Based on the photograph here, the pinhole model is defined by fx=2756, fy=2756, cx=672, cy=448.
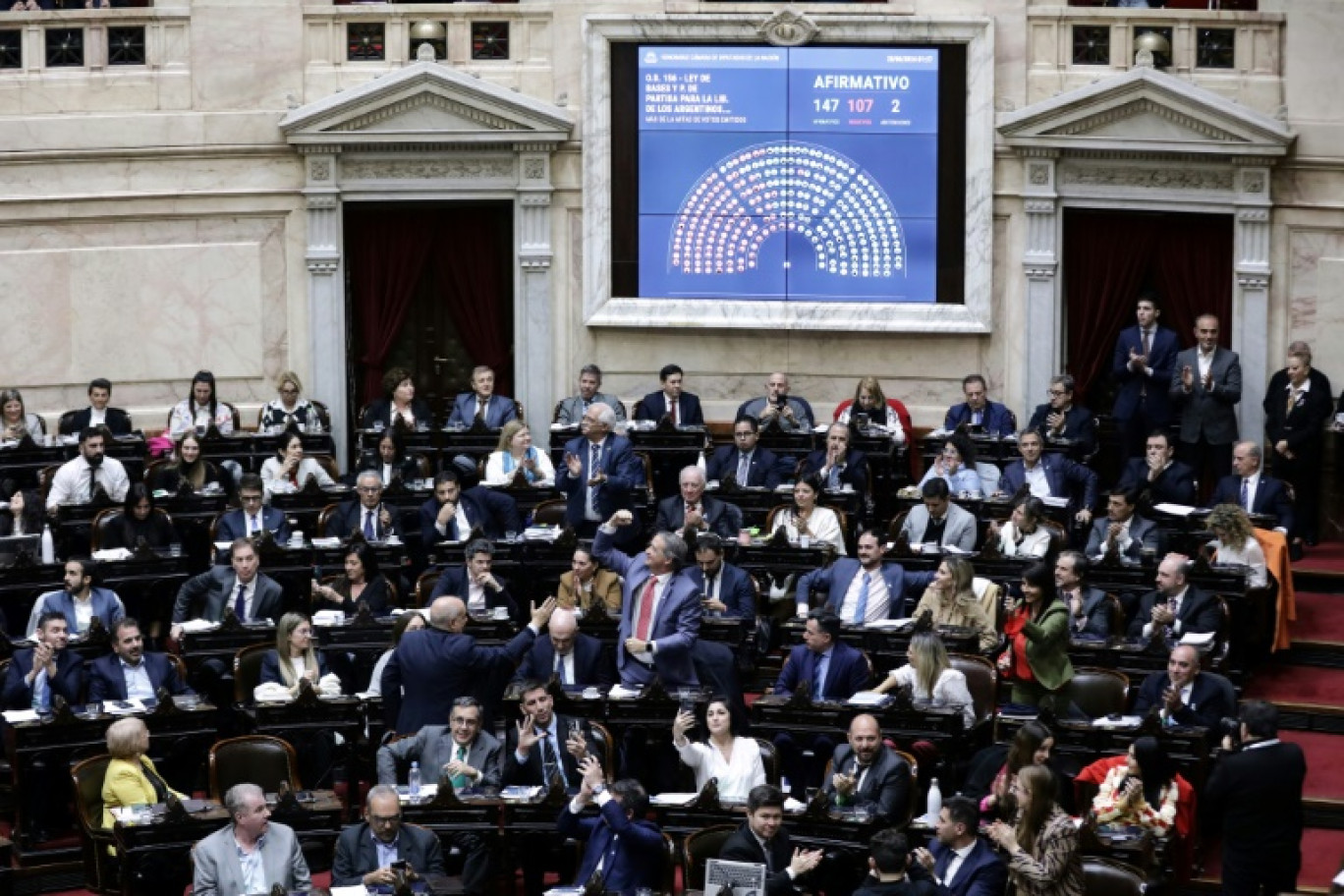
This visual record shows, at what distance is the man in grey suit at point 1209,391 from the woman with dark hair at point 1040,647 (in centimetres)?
393

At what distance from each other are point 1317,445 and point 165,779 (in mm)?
8461

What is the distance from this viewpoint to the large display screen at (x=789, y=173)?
2103 centimetres

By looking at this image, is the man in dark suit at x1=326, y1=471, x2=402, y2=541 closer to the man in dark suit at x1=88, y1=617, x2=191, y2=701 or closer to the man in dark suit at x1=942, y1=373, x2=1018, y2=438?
the man in dark suit at x1=88, y1=617, x2=191, y2=701

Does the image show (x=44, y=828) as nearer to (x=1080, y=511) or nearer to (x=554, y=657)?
(x=554, y=657)

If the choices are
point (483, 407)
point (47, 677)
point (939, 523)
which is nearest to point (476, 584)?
point (47, 677)

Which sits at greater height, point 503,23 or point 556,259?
point 503,23

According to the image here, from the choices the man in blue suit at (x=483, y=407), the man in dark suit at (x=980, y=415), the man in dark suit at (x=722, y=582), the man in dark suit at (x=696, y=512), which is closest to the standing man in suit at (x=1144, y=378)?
the man in dark suit at (x=980, y=415)

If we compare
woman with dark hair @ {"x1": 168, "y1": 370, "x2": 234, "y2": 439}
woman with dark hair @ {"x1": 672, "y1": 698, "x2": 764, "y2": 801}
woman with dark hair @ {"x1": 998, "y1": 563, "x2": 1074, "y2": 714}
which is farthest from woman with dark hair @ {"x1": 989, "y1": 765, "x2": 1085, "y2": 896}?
woman with dark hair @ {"x1": 168, "y1": 370, "x2": 234, "y2": 439}

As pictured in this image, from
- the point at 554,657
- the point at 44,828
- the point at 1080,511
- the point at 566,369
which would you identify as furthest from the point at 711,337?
the point at 44,828

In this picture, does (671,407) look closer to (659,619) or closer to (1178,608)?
(659,619)

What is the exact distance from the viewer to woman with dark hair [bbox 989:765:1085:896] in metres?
12.8

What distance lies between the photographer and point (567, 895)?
13312mm

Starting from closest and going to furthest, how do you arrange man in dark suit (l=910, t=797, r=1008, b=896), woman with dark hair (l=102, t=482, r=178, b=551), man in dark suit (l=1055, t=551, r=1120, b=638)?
man in dark suit (l=910, t=797, r=1008, b=896) → man in dark suit (l=1055, t=551, r=1120, b=638) → woman with dark hair (l=102, t=482, r=178, b=551)

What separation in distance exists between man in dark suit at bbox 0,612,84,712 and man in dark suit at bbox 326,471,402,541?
285 cm
